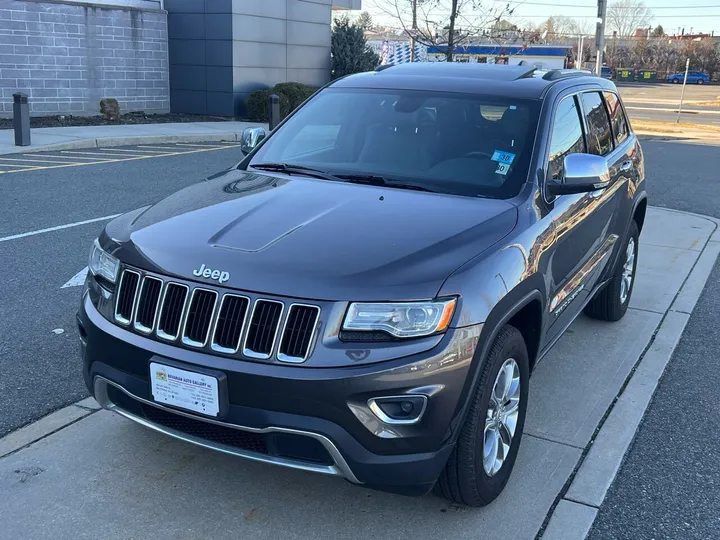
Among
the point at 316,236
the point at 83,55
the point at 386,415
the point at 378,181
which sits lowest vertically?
the point at 386,415

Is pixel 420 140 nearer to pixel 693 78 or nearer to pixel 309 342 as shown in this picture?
pixel 309 342

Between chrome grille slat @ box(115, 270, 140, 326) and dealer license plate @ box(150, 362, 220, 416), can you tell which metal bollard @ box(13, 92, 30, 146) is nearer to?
chrome grille slat @ box(115, 270, 140, 326)

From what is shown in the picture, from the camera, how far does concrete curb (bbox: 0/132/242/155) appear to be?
45.8ft

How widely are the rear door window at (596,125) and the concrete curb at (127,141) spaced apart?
11373mm

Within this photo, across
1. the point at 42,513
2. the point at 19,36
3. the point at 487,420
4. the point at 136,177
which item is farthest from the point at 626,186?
the point at 19,36

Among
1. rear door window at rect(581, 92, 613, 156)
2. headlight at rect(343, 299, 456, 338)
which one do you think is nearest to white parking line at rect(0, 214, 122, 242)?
rear door window at rect(581, 92, 613, 156)

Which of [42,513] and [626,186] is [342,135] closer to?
[626,186]

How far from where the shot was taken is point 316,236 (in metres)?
3.06

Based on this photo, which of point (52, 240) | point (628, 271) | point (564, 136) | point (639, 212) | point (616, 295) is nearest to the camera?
point (564, 136)

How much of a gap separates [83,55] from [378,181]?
60.9ft

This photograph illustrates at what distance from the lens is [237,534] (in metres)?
3.01

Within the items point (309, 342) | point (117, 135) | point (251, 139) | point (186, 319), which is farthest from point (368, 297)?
point (117, 135)

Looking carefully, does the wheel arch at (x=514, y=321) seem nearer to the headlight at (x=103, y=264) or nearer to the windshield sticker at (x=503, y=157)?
the windshield sticker at (x=503, y=157)

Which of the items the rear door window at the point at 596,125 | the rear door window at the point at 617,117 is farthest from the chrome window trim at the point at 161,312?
the rear door window at the point at 617,117
